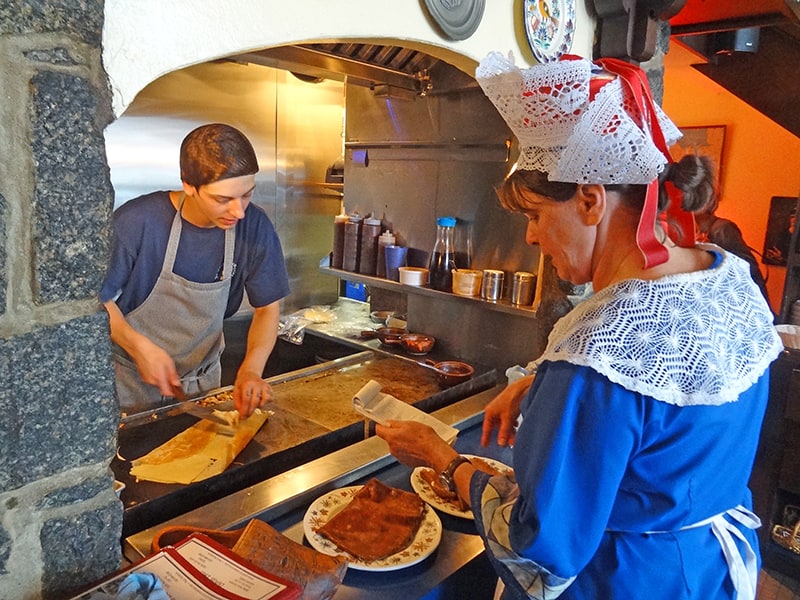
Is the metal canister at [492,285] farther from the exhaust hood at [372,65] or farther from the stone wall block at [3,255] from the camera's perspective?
the stone wall block at [3,255]

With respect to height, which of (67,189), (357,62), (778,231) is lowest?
(778,231)

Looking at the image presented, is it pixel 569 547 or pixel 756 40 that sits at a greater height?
pixel 756 40

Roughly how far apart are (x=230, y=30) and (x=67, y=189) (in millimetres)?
441

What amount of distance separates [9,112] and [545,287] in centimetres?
173

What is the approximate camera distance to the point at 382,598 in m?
1.21

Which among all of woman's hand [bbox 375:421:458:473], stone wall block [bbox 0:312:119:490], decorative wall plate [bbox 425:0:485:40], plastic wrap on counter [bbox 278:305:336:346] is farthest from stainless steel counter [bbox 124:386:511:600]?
plastic wrap on counter [bbox 278:305:336:346]

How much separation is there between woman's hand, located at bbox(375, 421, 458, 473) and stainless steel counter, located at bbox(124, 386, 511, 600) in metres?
0.20

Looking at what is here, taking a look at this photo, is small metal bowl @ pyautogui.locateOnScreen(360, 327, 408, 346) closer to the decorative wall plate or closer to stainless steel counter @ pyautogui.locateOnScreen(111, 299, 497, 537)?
stainless steel counter @ pyautogui.locateOnScreen(111, 299, 497, 537)

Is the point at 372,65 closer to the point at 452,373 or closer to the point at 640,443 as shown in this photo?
the point at 452,373

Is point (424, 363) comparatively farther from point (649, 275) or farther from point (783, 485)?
point (783, 485)

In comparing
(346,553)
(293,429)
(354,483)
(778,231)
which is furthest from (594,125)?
(778,231)

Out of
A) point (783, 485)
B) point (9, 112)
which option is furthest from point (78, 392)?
point (783, 485)

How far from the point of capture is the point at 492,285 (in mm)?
2391

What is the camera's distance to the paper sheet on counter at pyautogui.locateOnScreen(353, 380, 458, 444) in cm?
168
